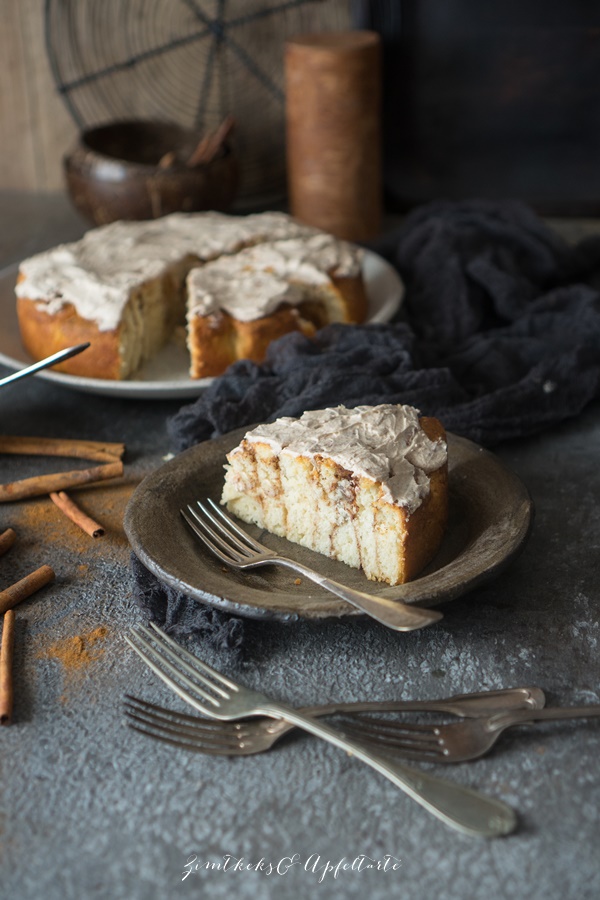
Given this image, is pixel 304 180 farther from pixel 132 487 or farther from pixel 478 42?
pixel 132 487

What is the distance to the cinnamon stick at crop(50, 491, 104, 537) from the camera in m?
1.44

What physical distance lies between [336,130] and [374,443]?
1439 millimetres

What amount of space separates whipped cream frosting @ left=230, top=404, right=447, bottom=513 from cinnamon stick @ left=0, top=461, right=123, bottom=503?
0.33 metres

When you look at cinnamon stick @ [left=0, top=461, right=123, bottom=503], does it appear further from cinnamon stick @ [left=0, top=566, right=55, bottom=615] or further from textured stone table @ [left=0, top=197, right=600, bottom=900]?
cinnamon stick @ [left=0, top=566, right=55, bottom=615]

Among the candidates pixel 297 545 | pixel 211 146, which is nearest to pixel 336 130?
pixel 211 146

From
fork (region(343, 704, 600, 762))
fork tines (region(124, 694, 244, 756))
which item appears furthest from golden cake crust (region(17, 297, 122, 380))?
fork (region(343, 704, 600, 762))

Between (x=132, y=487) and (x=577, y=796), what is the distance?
0.87 metres

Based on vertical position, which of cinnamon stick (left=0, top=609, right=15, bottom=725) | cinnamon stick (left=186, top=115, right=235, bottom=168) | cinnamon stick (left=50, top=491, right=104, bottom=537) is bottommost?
cinnamon stick (left=50, top=491, right=104, bottom=537)

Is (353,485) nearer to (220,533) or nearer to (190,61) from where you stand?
(220,533)

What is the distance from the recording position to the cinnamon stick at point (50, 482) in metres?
1.53

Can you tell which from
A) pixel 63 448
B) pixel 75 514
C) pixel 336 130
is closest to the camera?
pixel 75 514

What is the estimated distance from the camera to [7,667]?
45.9 inches

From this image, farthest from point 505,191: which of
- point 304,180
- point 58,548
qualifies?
point 58,548

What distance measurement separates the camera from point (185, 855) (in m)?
0.94
